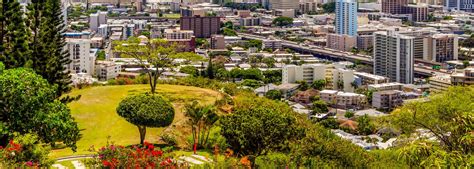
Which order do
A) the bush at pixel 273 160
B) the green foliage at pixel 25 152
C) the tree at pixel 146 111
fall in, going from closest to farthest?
the green foliage at pixel 25 152 → the bush at pixel 273 160 → the tree at pixel 146 111

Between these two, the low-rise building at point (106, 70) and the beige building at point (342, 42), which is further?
the beige building at point (342, 42)

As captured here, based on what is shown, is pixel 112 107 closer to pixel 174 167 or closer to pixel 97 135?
pixel 97 135

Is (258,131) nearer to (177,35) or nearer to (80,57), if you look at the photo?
(80,57)

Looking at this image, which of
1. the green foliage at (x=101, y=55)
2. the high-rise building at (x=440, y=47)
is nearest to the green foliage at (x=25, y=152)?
the green foliage at (x=101, y=55)

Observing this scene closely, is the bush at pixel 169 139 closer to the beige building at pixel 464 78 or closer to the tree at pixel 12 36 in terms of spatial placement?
the tree at pixel 12 36

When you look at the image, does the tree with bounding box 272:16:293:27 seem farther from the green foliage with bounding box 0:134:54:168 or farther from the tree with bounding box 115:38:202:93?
the green foliage with bounding box 0:134:54:168

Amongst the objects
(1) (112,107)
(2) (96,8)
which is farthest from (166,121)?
(2) (96,8)

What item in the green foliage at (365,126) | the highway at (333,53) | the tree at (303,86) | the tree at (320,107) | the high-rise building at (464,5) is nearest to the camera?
the green foliage at (365,126)

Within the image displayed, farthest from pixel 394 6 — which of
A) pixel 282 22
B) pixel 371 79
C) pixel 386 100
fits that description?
pixel 386 100
